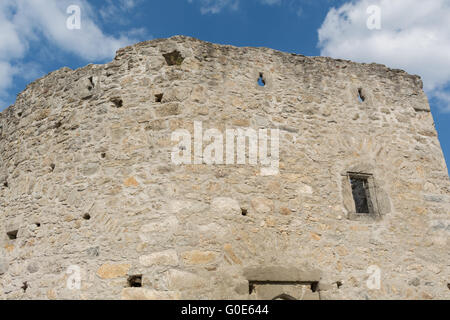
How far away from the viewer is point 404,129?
20.1 ft

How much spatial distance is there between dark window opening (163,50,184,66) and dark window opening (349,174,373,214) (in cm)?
304

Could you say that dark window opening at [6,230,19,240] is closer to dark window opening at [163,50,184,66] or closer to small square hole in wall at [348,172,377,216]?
dark window opening at [163,50,184,66]

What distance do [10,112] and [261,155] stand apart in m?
4.69

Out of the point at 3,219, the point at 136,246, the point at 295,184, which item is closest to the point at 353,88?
the point at 295,184

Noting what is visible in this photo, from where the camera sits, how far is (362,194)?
608 centimetres

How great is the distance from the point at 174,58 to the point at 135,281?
3116 millimetres

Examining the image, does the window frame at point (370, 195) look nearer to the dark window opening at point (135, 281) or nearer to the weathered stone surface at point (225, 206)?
the weathered stone surface at point (225, 206)

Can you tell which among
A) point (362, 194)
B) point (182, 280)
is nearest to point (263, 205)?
point (182, 280)

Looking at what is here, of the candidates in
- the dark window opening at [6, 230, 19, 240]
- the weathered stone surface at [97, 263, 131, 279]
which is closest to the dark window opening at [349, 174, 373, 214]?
the weathered stone surface at [97, 263, 131, 279]

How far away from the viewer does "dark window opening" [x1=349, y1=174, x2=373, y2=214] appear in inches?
218

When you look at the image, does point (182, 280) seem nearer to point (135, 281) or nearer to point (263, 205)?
point (135, 281)

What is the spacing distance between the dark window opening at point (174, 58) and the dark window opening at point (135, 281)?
2972 mm
